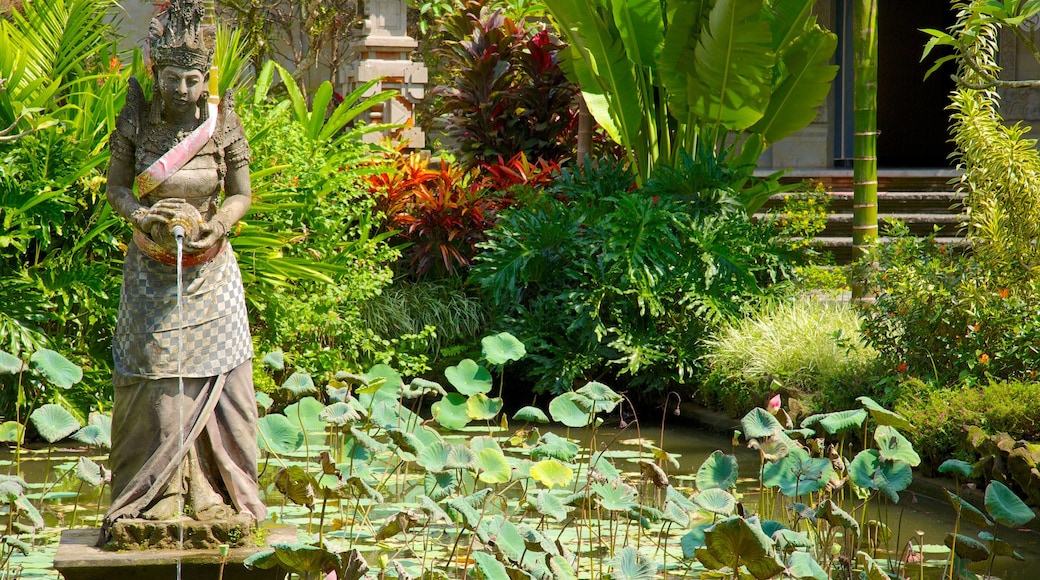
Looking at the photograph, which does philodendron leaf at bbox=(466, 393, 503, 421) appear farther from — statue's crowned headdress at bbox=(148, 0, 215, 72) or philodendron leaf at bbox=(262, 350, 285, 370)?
statue's crowned headdress at bbox=(148, 0, 215, 72)

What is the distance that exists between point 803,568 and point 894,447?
1.01 meters

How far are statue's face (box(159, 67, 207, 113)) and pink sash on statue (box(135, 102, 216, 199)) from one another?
0.26 ft

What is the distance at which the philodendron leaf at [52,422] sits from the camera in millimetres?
4977

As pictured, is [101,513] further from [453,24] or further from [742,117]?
[453,24]

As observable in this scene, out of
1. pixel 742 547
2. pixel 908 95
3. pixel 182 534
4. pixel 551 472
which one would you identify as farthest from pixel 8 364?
pixel 908 95

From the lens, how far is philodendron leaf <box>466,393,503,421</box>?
5531mm

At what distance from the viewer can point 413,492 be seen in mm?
5711

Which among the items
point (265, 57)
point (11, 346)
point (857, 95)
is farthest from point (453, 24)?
point (11, 346)

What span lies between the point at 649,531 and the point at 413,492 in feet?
3.73

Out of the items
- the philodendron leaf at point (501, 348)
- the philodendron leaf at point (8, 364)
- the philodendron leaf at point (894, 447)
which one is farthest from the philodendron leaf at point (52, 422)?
the philodendron leaf at point (894, 447)

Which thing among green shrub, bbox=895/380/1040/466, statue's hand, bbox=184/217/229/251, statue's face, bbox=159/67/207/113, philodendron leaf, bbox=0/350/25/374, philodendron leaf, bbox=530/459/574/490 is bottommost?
green shrub, bbox=895/380/1040/466

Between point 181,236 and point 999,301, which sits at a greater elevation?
point 181,236

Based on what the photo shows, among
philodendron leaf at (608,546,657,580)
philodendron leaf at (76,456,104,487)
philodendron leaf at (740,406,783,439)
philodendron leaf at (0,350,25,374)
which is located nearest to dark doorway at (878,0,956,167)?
philodendron leaf at (740,406,783,439)

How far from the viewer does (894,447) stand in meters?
4.56
